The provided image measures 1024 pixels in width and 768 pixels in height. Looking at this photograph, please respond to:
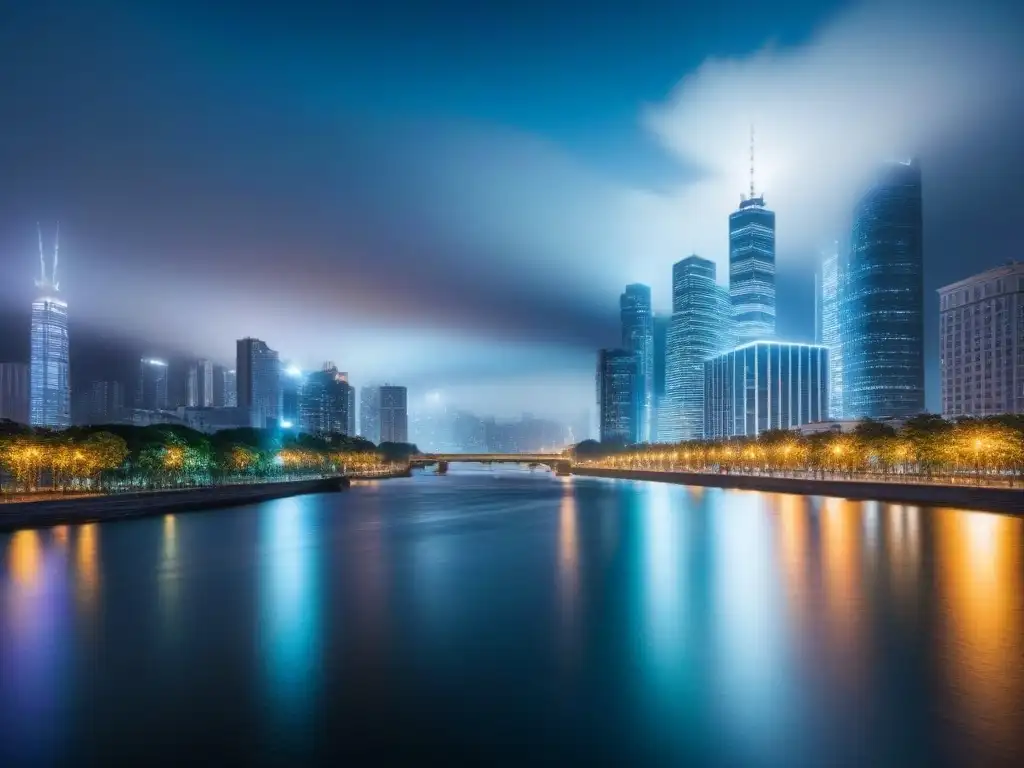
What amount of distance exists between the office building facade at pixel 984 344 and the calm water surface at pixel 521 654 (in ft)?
505

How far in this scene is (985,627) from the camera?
1856 cm

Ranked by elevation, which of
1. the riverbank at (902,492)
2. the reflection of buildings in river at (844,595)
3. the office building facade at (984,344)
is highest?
the office building facade at (984,344)

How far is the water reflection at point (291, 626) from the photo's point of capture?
12.7 m

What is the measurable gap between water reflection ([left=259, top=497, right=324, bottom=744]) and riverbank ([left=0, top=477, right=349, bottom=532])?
52.6ft

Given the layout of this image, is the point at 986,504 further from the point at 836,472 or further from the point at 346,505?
the point at 346,505

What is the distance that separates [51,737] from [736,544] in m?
33.6

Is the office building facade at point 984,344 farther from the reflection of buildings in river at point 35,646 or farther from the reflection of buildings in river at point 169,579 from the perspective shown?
the reflection of buildings in river at point 35,646

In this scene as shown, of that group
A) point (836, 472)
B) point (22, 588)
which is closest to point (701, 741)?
point (22, 588)

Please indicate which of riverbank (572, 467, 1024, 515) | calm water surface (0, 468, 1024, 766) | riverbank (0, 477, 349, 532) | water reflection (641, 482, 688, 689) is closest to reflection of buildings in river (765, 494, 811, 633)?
calm water surface (0, 468, 1024, 766)

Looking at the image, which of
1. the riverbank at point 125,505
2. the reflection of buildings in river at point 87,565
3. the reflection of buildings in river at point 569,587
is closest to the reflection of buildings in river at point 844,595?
the reflection of buildings in river at point 569,587

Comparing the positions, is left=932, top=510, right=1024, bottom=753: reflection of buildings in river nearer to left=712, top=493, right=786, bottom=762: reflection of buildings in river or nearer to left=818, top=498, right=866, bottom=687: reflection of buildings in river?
left=818, top=498, right=866, bottom=687: reflection of buildings in river

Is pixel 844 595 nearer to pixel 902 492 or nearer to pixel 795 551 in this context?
pixel 795 551

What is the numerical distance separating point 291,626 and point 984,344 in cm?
19509

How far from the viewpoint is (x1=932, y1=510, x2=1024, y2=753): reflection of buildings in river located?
1216 cm
